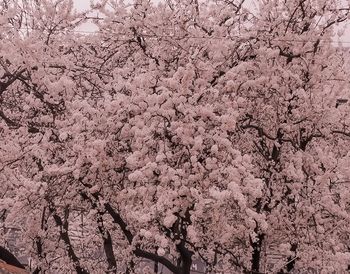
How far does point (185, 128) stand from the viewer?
6.93 metres

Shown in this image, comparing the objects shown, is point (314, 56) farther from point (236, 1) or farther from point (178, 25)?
point (178, 25)

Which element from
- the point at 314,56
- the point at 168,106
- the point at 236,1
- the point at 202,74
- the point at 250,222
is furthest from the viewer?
the point at 236,1

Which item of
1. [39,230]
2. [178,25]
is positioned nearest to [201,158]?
[178,25]

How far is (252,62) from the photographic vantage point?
861 centimetres

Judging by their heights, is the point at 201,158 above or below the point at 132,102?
below

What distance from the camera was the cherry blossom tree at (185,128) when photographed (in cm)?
698

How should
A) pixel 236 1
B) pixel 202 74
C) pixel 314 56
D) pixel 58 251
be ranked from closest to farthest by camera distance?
pixel 202 74
pixel 314 56
pixel 236 1
pixel 58 251

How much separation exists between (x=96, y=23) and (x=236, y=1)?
293 cm

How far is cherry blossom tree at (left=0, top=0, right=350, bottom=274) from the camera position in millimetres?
6984

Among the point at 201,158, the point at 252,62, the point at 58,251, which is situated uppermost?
the point at 252,62

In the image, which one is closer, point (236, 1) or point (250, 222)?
point (250, 222)

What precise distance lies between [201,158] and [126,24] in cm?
301

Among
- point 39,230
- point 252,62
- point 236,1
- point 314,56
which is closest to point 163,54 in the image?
point 252,62

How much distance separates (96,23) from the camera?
1034 centimetres
